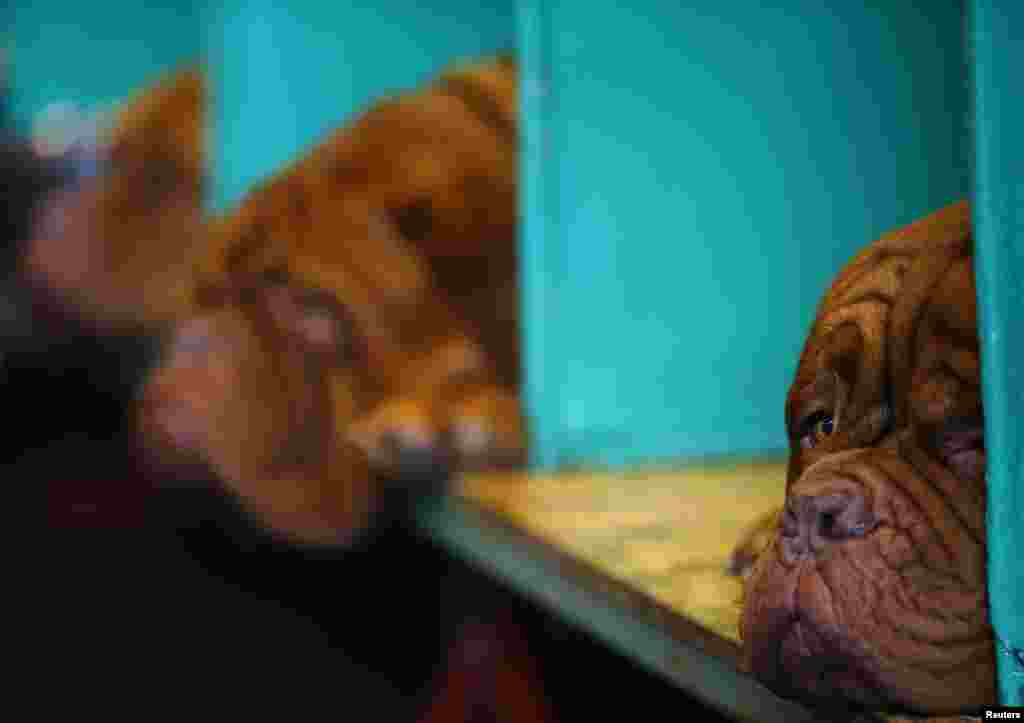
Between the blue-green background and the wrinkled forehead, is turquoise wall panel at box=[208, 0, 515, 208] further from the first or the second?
the wrinkled forehead

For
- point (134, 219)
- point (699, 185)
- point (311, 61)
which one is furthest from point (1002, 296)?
point (134, 219)

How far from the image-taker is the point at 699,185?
194cm

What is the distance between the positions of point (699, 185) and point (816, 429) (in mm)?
1050

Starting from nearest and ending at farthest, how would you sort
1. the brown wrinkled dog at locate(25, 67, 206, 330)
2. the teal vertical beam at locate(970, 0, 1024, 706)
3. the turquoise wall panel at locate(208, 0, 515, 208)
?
1. the teal vertical beam at locate(970, 0, 1024, 706)
2. the turquoise wall panel at locate(208, 0, 515, 208)
3. the brown wrinkled dog at locate(25, 67, 206, 330)

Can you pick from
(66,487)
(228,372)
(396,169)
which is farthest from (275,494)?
(66,487)

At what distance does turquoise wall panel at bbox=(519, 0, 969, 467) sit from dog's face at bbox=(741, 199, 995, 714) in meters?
0.30

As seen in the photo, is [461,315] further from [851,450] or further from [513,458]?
[851,450]

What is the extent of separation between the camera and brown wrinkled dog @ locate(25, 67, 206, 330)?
3.76 meters

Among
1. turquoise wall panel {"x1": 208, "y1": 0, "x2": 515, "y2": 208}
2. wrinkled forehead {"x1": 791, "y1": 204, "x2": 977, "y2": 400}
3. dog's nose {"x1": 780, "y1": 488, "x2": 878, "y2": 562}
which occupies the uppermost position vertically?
turquoise wall panel {"x1": 208, "y1": 0, "x2": 515, "y2": 208}

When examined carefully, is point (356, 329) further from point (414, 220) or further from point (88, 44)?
point (88, 44)

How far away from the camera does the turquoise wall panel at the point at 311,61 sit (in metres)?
3.02

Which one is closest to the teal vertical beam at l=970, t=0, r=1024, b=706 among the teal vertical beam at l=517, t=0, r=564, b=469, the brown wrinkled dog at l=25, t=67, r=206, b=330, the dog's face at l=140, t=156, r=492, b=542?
the teal vertical beam at l=517, t=0, r=564, b=469

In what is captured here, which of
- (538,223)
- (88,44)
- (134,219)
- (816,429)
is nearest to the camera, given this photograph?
(816,429)

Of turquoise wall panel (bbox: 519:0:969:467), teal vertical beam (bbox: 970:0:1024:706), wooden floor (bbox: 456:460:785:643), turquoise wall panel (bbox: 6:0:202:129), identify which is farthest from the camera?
turquoise wall panel (bbox: 6:0:202:129)
